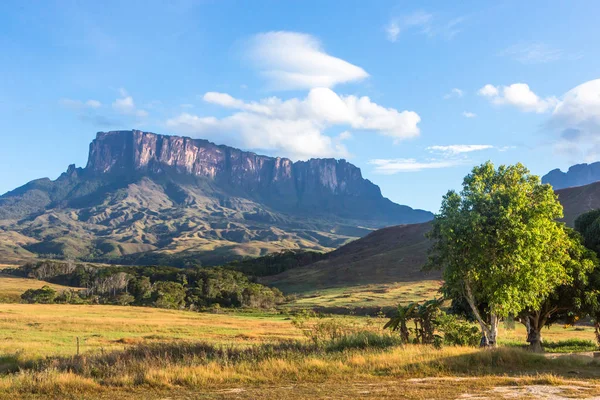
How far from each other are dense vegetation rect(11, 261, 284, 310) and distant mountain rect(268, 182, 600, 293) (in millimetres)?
20324

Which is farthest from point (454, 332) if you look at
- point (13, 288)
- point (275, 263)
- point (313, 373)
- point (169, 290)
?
point (275, 263)

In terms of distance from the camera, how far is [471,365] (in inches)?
666

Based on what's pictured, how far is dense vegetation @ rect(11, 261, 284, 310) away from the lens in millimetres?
96125

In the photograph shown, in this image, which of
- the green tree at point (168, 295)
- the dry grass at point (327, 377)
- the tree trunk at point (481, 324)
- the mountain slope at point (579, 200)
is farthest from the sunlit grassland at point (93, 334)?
the mountain slope at point (579, 200)

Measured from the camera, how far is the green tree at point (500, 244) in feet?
69.3

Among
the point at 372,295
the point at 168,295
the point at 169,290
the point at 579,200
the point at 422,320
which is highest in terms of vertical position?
the point at 579,200

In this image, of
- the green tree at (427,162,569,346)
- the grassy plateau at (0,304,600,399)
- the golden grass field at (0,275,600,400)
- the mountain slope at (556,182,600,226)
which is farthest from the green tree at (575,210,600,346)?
the mountain slope at (556,182,600,226)

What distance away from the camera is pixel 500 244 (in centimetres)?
2141

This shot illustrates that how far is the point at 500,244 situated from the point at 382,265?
389 ft

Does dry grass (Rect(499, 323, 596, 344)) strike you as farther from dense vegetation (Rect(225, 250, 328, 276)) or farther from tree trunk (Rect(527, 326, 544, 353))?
dense vegetation (Rect(225, 250, 328, 276))

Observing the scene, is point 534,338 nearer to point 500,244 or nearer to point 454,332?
point 454,332

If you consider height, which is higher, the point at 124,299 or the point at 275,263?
the point at 275,263

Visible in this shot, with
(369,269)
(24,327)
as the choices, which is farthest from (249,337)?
(369,269)

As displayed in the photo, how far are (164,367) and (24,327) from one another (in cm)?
3591
